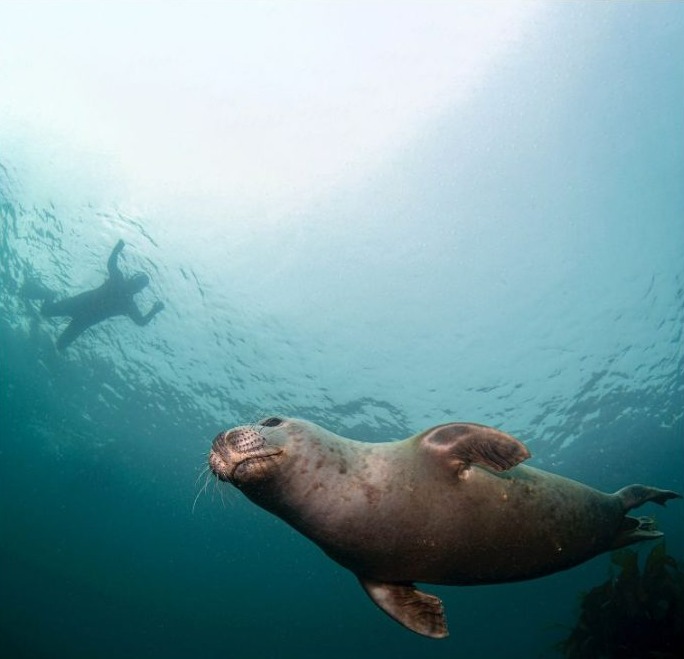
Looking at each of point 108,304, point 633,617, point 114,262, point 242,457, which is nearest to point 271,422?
point 242,457

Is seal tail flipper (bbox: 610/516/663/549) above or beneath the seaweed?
above

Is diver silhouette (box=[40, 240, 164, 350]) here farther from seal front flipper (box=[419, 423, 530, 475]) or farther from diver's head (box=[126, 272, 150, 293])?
seal front flipper (box=[419, 423, 530, 475])

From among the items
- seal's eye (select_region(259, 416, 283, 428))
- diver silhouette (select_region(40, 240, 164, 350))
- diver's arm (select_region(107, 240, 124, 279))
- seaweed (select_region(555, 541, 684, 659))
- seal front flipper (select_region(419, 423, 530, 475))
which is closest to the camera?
seal front flipper (select_region(419, 423, 530, 475))

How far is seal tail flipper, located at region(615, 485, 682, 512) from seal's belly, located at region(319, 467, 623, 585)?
44.1 inches

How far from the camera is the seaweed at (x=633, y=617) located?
278 inches

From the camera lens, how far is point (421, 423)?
2233 centimetres

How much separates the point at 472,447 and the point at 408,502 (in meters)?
0.58

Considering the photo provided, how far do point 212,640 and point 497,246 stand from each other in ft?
166

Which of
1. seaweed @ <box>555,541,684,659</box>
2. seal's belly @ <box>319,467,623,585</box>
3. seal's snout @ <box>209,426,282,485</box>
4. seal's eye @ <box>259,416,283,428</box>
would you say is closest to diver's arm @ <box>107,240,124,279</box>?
seal's eye @ <box>259,416,283,428</box>

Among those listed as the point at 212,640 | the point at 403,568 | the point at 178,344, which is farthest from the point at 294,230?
the point at 212,640

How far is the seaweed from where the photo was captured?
706 centimetres

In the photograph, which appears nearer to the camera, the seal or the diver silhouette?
the seal

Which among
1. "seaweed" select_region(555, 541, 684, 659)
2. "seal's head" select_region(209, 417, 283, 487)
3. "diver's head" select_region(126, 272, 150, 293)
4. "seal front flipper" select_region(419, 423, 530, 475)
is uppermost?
"seal front flipper" select_region(419, 423, 530, 475)

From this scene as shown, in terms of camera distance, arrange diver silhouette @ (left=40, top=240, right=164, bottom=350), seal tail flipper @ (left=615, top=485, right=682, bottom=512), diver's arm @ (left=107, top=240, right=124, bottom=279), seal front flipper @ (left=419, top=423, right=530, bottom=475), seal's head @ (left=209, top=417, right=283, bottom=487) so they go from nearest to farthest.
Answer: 1. seal's head @ (left=209, top=417, right=283, bottom=487)
2. seal front flipper @ (left=419, top=423, right=530, bottom=475)
3. seal tail flipper @ (left=615, top=485, right=682, bottom=512)
4. diver's arm @ (left=107, top=240, right=124, bottom=279)
5. diver silhouette @ (left=40, top=240, right=164, bottom=350)
